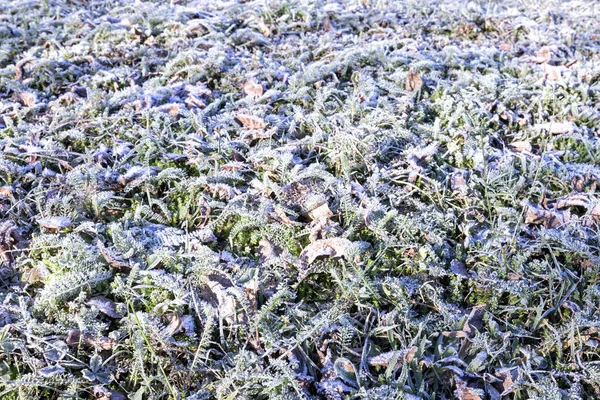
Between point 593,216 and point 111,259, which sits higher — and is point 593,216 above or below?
below

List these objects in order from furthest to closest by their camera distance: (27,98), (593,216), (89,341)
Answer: (27,98) < (593,216) < (89,341)

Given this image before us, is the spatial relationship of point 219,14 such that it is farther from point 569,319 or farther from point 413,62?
point 569,319

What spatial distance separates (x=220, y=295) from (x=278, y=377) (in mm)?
466

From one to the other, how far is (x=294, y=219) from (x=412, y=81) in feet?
5.54

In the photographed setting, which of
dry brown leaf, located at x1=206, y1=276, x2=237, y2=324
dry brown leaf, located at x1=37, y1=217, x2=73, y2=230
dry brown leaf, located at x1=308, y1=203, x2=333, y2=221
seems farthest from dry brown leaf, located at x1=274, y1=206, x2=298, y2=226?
dry brown leaf, located at x1=37, y1=217, x2=73, y2=230

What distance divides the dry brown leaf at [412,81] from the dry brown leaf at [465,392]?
2.27 meters

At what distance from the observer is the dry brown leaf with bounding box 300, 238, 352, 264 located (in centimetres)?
230

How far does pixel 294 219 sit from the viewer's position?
2512mm

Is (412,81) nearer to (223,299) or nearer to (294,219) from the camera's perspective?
(294,219)

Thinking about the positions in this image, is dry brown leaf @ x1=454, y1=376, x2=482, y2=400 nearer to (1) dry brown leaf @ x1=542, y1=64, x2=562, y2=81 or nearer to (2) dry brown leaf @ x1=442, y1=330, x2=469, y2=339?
(2) dry brown leaf @ x1=442, y1=330, x2=469, y2=339

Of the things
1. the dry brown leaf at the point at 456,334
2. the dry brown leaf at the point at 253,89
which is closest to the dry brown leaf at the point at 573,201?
the dry brown leaf at the point at 456,334

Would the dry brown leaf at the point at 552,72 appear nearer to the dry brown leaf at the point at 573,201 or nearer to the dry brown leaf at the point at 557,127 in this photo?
the dry brown leaf at the point at 557,127

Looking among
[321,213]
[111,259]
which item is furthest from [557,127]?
[111,259]

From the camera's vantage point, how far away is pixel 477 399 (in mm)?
1857
